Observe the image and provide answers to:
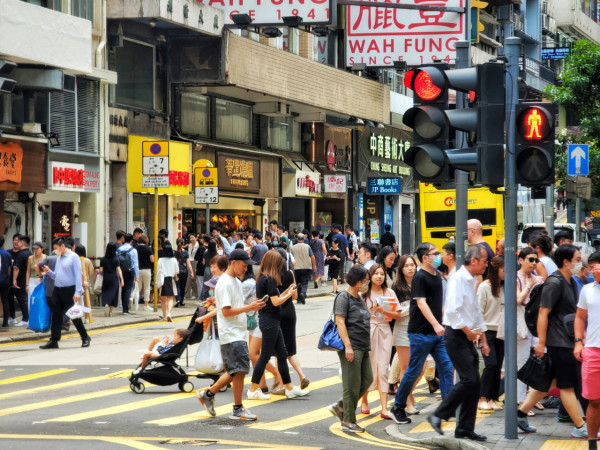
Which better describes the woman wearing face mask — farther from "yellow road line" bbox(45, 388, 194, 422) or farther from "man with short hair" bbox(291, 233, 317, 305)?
"man with short hair" bbox(291, 233, 317, 305)

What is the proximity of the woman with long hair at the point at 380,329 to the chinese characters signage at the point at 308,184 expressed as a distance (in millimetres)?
29007

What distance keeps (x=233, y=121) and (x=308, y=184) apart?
230 inches

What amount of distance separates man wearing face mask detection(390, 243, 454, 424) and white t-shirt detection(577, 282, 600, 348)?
195 centimetres

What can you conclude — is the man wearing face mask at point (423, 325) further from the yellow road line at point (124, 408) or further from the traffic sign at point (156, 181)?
the traffic sign at point (156, 181)

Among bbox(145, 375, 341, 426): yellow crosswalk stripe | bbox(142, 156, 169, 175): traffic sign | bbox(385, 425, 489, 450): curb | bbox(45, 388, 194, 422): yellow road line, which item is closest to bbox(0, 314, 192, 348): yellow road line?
bbox(142, 156, 169, 175): traffic sign

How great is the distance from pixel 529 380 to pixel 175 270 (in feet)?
48.0

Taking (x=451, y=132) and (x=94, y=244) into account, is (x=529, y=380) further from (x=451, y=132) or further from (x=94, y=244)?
(x=94, y=244)

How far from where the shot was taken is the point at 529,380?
11195mm

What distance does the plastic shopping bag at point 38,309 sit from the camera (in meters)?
20.8

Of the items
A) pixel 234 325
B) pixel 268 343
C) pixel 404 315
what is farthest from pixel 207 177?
pixel 234 325

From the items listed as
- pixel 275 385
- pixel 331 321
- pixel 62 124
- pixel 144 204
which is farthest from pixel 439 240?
pixel 331 321

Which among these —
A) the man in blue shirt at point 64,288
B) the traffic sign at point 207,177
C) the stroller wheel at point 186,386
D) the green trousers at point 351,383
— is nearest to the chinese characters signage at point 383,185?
the traffic sign at point 207,177

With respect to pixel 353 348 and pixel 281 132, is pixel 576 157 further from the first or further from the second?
pixel 281 132

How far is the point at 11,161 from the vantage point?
2520 centimetres
